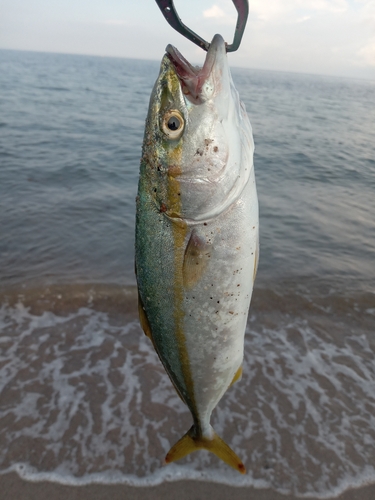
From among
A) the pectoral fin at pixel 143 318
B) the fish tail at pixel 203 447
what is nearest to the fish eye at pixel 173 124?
the pectoral fin at pixel 143 318

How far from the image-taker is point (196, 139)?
71.8 inches

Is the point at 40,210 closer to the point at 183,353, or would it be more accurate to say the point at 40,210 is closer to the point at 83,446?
the point at 83,446

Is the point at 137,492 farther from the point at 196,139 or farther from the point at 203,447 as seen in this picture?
the point at 196,139

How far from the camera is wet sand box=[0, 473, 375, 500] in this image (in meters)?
3.41

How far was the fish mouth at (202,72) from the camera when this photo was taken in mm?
1727

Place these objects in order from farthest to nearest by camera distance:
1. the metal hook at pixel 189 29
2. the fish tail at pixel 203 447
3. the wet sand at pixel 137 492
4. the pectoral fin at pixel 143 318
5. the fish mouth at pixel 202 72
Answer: the wet sand at pixel 137 492, the fish tail at pixel 203 447, the pectoral fin at pixel 143 318, the fish mouth at pixel 202 72, the metal hook at pixel 189 29

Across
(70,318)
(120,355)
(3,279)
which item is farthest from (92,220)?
(120,355)

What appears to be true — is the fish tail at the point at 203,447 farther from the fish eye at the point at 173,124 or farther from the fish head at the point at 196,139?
the fish eye at the point at 173,124

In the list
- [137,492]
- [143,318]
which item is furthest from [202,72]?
[137,492]

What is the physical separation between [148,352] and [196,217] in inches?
145

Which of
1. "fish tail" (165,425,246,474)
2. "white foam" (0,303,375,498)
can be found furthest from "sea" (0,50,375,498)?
"fish tail" (165,425,246,474)

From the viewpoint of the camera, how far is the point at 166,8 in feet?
5.11

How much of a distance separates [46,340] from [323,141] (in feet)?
59.0

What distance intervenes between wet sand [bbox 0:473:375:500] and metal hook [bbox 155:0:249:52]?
3517 millimetres
